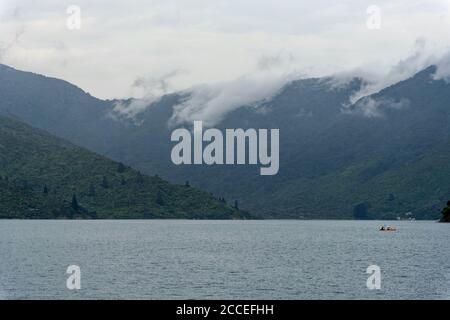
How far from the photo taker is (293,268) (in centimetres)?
18188

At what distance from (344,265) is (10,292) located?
284 feet

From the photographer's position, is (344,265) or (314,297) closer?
(314,297)

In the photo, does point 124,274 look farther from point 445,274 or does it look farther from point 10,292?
point 445,274

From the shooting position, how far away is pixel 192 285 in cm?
14638
